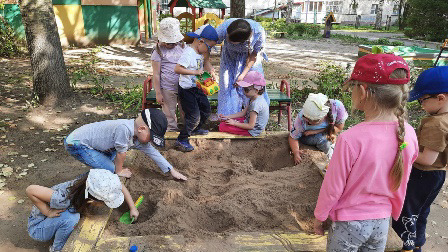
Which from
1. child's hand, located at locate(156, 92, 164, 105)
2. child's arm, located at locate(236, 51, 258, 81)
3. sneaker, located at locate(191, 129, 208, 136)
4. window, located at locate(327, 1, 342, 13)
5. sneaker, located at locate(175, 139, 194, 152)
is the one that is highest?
window, located at locate(327, 1, 342, 13)

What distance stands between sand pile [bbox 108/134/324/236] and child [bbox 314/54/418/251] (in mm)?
867

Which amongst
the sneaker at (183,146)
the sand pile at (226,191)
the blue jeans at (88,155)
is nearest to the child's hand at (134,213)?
the sand pile at (226,191)

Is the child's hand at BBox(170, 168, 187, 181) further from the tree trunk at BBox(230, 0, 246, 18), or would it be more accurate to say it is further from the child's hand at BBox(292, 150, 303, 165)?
the tree trunk at BBox(230, 0, 246, 18)

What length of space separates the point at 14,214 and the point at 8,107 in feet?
10.2

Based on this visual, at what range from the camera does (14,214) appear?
301cm

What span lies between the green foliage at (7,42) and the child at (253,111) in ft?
26.7

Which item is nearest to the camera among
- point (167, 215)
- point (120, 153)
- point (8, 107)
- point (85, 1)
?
point (167, 215)

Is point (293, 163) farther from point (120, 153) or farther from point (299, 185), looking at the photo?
point (120, 153)

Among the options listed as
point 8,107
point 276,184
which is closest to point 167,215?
point 276,184

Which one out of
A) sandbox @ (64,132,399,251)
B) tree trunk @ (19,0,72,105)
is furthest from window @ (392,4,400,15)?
sandbox @ (64,132,399,251)

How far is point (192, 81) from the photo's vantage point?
13.0 ft

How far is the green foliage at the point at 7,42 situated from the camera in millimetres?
9422

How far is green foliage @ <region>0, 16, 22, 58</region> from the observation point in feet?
30.9

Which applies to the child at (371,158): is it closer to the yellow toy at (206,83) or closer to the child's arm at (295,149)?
the child's arm at (295,149)
